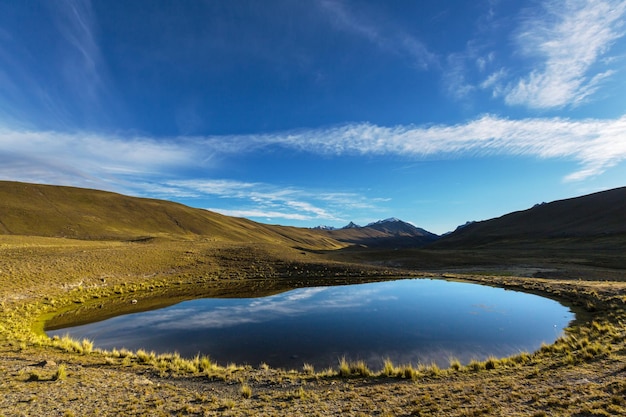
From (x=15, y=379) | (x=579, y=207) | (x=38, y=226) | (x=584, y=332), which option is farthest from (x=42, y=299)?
(x=579, y=207)

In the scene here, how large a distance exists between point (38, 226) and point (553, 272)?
138662mm

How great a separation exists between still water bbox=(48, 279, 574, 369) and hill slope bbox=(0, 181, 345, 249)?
79.1 metres

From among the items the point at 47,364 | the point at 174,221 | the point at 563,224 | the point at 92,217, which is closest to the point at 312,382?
the point at 47,364

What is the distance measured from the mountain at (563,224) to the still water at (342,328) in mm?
88093

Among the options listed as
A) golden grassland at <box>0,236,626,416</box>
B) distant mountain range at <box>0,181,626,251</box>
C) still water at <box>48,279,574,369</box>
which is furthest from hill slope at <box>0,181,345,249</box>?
golden grassland at <box>0,236,626,416</box>

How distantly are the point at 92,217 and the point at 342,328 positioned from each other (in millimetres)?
131705

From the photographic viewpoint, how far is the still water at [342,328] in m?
17.5

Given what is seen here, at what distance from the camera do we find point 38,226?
103625mm

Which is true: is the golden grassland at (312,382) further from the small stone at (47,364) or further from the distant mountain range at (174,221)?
the distant mountain range at (174,221)

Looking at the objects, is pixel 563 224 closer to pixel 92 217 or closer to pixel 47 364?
pixel 47 364

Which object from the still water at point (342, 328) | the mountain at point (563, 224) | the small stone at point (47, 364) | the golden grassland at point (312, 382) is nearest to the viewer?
the golden grassland at point (312, 382)

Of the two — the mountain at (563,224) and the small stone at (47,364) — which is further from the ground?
the mountain at (563,224)

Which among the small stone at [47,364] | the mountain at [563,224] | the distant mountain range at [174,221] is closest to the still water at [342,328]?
the small stone at [47,364]

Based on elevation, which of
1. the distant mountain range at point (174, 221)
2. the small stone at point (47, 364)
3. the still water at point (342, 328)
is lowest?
the still water at point (342, 328)
